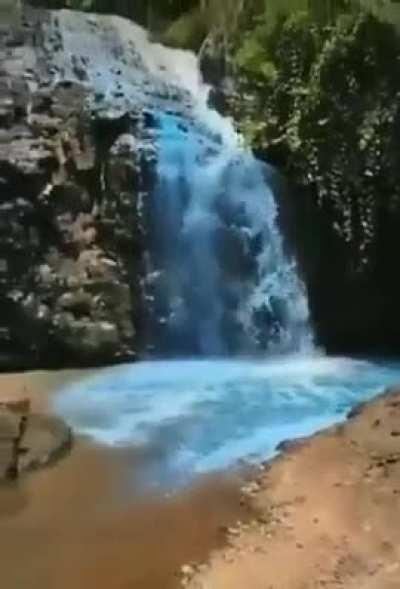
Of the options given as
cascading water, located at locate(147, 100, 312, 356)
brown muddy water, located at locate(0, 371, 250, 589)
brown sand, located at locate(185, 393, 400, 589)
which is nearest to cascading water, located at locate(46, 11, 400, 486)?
cascading water, located at locate(147, 100, 312, 356)

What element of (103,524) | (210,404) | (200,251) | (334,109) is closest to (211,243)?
(200,251)

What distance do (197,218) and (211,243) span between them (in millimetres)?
109

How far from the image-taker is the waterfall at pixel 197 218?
3896 mm

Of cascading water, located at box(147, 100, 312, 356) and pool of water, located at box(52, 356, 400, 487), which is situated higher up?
cascading water, located at box(147, 100, 312, 356)

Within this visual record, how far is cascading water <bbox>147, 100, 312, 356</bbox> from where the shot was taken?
3.92m

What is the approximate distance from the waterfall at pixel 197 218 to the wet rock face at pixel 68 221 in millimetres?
61

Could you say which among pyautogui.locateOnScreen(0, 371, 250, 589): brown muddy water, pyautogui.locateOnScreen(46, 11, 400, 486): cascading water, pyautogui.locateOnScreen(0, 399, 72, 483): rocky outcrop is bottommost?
pyautogui.locateOnScreen(0, 371, 250, 589): brown muddy water

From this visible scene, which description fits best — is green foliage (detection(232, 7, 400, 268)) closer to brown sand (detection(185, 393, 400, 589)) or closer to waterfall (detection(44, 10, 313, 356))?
waterfall (detection(44, 10, 313, 356))

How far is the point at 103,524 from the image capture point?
275 cm

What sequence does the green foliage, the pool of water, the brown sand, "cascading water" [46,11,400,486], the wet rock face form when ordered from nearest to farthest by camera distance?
the brown sand → the pool of water → "cascading water" [46,11,400,486] → the green foliage → the wet rock face

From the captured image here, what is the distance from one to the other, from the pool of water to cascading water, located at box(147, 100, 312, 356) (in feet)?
0.43

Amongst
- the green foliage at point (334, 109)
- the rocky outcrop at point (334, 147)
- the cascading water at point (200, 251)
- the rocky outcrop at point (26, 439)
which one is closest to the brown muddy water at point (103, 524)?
the rocky outcrop at point (26, 439)

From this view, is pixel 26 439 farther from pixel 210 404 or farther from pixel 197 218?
pixel 197 218

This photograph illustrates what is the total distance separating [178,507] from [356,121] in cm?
176
